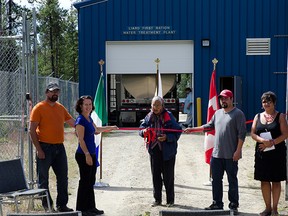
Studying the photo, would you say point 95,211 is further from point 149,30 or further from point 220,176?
point 149,30

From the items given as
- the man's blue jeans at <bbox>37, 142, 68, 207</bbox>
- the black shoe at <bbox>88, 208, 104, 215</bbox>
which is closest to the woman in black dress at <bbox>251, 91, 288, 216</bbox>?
the black shoe at <bbox>88, 208, 104, 215</bbox>

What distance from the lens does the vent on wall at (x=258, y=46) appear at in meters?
21.1

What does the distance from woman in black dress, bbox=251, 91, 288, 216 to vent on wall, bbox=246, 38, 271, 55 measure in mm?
13879

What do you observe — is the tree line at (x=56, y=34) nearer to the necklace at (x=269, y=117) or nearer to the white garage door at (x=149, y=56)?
the white garage door at (x=149, y=56)

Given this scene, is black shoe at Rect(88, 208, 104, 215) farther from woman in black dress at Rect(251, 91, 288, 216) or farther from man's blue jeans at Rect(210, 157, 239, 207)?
woman in black dress at Rect(251, 91, 288, 216)

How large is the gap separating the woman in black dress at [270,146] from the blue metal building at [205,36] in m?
13.4

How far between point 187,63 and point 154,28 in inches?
74.2

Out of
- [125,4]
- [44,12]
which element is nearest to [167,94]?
[125,4]

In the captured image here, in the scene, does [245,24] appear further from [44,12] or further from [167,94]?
[44,12]

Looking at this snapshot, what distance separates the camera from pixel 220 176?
25.7 ft

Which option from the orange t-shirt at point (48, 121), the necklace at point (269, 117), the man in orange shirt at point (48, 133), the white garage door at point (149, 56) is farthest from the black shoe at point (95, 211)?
the white garage door at point (149, 56)

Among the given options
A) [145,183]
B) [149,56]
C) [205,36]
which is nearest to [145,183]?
[145,183]

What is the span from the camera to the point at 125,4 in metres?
21.5

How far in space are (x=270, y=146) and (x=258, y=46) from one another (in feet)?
46.7
